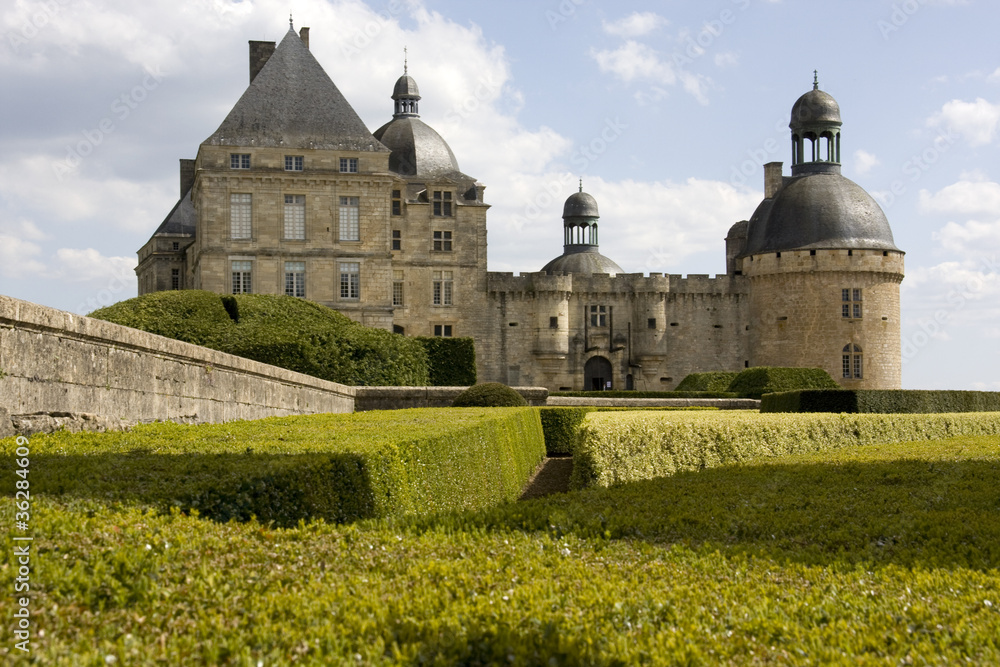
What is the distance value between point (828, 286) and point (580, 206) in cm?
1862

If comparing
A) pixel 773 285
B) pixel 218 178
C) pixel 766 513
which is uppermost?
pixel 218 178

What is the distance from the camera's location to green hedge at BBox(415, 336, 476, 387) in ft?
94.8

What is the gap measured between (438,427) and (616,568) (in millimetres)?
4802

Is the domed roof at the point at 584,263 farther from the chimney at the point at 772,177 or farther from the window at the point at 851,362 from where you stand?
the window at the point at 851,362

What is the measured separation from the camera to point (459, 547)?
187 inches

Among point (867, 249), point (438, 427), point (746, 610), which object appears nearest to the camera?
point (746, 610)

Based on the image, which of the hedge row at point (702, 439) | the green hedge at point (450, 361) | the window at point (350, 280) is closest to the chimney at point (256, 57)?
the window at point (350, 280)

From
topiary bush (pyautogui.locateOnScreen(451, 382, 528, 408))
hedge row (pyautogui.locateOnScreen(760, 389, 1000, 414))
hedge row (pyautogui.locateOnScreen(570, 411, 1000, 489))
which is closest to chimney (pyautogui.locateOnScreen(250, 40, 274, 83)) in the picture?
topiary bush (pyautogui.locateOnScreen(451, 382, 528, 408))

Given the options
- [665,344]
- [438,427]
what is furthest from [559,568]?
[665,344]

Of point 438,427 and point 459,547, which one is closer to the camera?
point 459,547

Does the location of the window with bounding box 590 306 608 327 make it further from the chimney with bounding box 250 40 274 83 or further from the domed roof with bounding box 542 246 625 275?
the chimney with bounding box 250 40 274 83

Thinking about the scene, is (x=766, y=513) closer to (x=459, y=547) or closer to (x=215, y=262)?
(x=459, y=547)

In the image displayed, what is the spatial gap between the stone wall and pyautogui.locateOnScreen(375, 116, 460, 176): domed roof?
1289 inches

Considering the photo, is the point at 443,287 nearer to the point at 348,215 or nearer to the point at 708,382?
the point at 348,215
